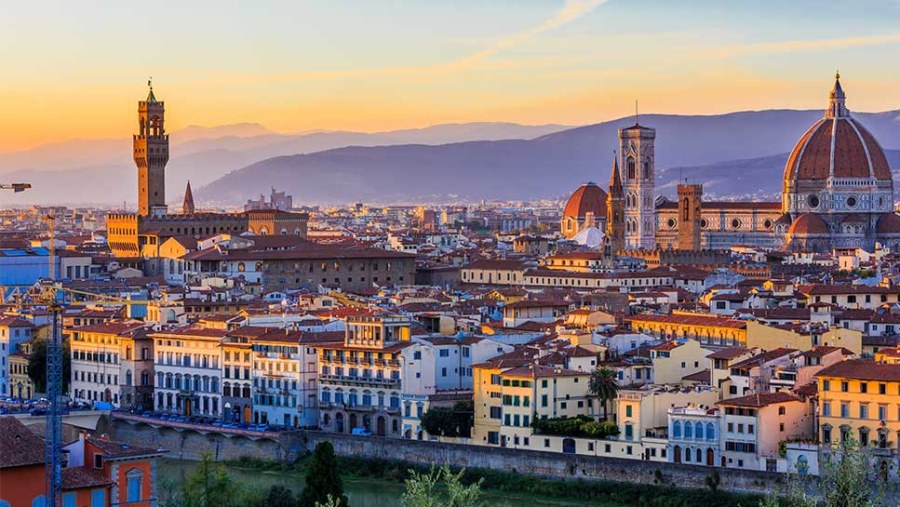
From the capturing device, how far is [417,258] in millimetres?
89125

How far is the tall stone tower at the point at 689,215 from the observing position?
113438mm

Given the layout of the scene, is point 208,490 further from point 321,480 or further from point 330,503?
point 330,503

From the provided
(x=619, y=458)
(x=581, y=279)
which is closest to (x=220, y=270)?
(x=581, y=279)

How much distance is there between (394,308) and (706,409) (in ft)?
54.2

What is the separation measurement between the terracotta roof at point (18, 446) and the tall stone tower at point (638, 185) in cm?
9129

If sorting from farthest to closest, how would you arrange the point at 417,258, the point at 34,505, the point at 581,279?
1. the point at 417,258
2. the point at 581,279
3. the point at 34,505

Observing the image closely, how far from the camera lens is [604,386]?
4178 cm

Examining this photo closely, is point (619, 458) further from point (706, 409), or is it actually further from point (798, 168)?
point (798, 168)

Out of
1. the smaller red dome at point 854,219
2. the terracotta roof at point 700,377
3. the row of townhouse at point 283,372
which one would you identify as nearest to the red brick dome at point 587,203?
the smaller red dome at point 854,219

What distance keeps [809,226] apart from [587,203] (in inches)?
727

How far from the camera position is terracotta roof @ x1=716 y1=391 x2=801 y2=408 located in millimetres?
38781

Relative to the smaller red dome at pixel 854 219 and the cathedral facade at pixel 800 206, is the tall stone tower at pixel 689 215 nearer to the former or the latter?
the cathedral facade at pixel 800 206

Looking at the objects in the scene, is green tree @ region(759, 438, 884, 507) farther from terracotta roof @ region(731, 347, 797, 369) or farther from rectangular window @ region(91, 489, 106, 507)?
terracotta roof @ region(731, 347, 797, 369)

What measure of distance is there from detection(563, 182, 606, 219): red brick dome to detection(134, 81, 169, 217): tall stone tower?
97.8 ft
